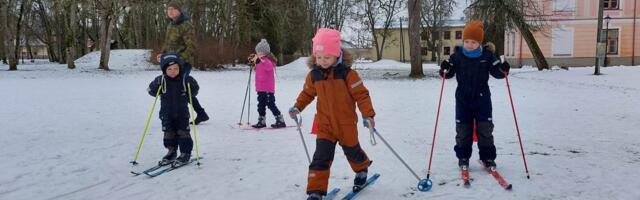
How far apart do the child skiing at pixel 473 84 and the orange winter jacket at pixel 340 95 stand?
1.23 metres

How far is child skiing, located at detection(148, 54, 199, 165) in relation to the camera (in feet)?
19.0

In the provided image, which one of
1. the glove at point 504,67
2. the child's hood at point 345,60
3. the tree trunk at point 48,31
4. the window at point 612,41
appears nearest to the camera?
the child's hood at point 345,60

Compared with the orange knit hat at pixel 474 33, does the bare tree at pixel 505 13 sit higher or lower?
higher

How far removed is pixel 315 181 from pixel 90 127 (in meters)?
5.70

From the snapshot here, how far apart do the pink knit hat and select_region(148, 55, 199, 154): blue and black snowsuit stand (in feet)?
6.61

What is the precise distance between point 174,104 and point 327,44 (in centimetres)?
222

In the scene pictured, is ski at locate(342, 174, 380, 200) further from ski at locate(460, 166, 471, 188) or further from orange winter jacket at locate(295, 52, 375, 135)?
ski at locate(460, 166, 471, 188)

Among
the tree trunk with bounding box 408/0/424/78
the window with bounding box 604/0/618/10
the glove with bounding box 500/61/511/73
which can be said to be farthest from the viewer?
the window with bounding box 604/0/618/10

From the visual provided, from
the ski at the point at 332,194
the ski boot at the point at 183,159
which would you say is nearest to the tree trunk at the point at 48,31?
the ski boot at the point at 183,159

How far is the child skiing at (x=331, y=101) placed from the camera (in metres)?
4.40

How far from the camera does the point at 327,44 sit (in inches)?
173

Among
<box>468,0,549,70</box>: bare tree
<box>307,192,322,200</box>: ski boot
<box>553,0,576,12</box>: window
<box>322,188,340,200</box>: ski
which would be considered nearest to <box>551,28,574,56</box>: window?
<box>553,0,576,12</box>: window

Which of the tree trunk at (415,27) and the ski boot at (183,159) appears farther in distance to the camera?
the tree trunk at (415,27)

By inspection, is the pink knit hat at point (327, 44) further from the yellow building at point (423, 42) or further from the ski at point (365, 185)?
the yellow building at point (423, 42)
